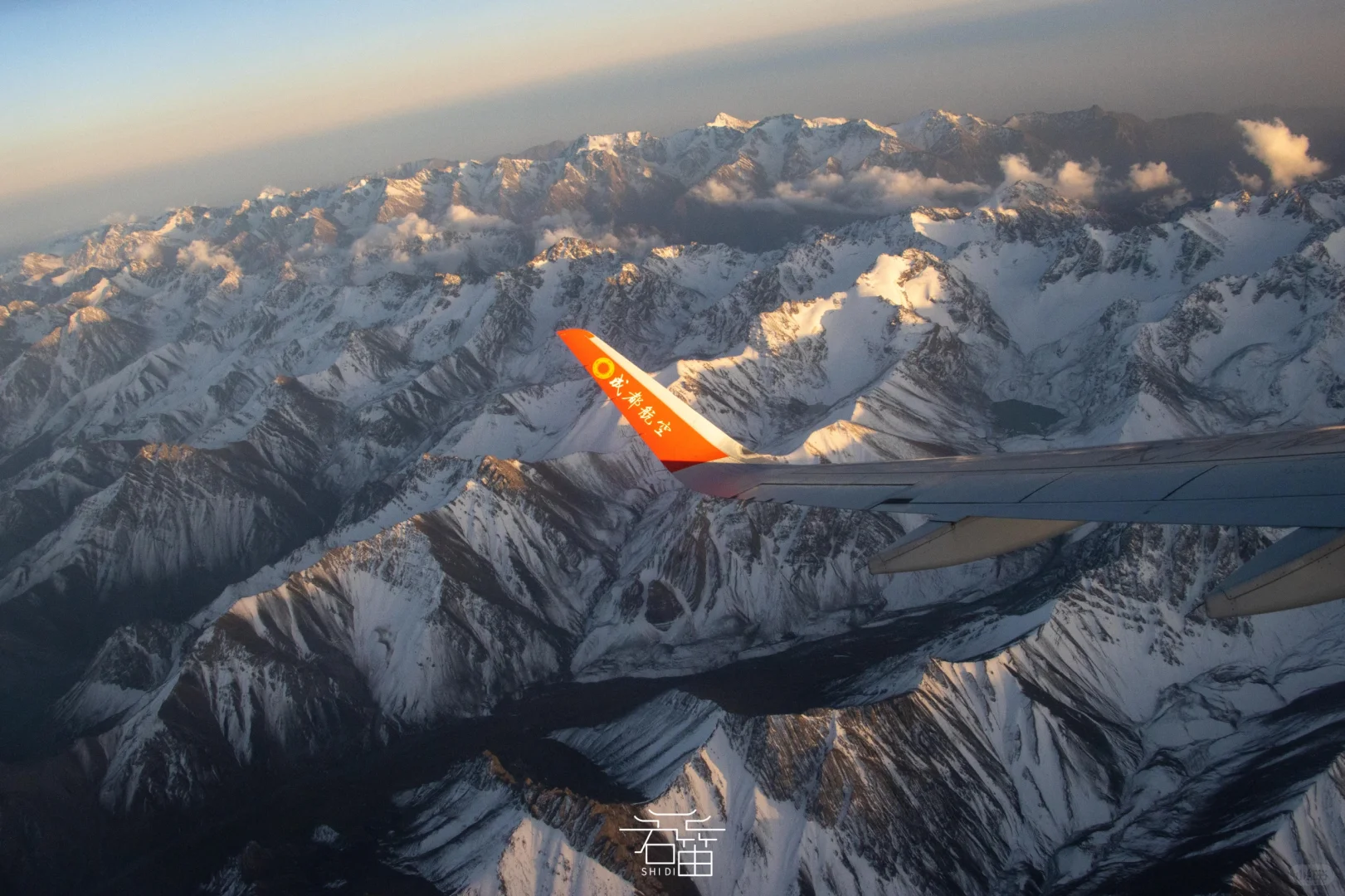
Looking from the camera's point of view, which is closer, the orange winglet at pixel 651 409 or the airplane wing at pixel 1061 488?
the airplane wing at pixel 1061 488

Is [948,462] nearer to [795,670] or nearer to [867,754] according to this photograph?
[867,754]

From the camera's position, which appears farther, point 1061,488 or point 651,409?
point 651,409

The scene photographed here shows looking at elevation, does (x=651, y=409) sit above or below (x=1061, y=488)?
above

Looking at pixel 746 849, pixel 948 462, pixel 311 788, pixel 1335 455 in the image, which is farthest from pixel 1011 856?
pixel 311 788

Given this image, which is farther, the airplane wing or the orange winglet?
the orange winglet
